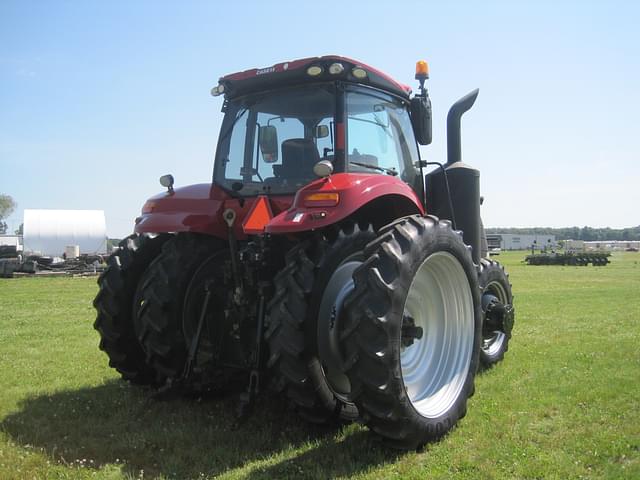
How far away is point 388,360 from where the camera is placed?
3629 mm

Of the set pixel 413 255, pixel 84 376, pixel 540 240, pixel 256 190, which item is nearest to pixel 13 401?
pixel 84 376

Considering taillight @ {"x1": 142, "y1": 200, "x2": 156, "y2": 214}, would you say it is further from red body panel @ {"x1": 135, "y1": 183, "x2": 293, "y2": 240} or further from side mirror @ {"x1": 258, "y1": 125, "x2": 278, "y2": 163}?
side mirror @ {"x1": 258, "y1": 125, "x2": 278, "y2": 163}

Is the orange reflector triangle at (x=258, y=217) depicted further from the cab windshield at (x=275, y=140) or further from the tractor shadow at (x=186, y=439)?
the tractor shadow at (x=186, y=439)

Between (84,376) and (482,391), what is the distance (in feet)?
14.0

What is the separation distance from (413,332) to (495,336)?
10.2 feet

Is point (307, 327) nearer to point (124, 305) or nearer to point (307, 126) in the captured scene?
point (307, 126)

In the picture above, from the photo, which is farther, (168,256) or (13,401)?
(13,401)

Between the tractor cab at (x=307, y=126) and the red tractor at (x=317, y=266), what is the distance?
2cm

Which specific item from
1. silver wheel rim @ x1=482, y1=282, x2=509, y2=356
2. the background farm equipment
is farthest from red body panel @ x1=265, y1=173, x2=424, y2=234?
the background farm equipment

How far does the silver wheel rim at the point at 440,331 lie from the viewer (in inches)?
178

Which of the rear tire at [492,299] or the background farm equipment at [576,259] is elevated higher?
the rear tire at [492,299]

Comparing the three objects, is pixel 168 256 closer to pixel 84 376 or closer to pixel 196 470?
pixel 196 470

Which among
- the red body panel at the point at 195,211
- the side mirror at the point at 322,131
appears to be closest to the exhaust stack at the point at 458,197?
the side mirror at the point at 322,131

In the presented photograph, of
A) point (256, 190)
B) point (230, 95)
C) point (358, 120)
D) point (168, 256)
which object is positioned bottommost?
point (168, 256)
